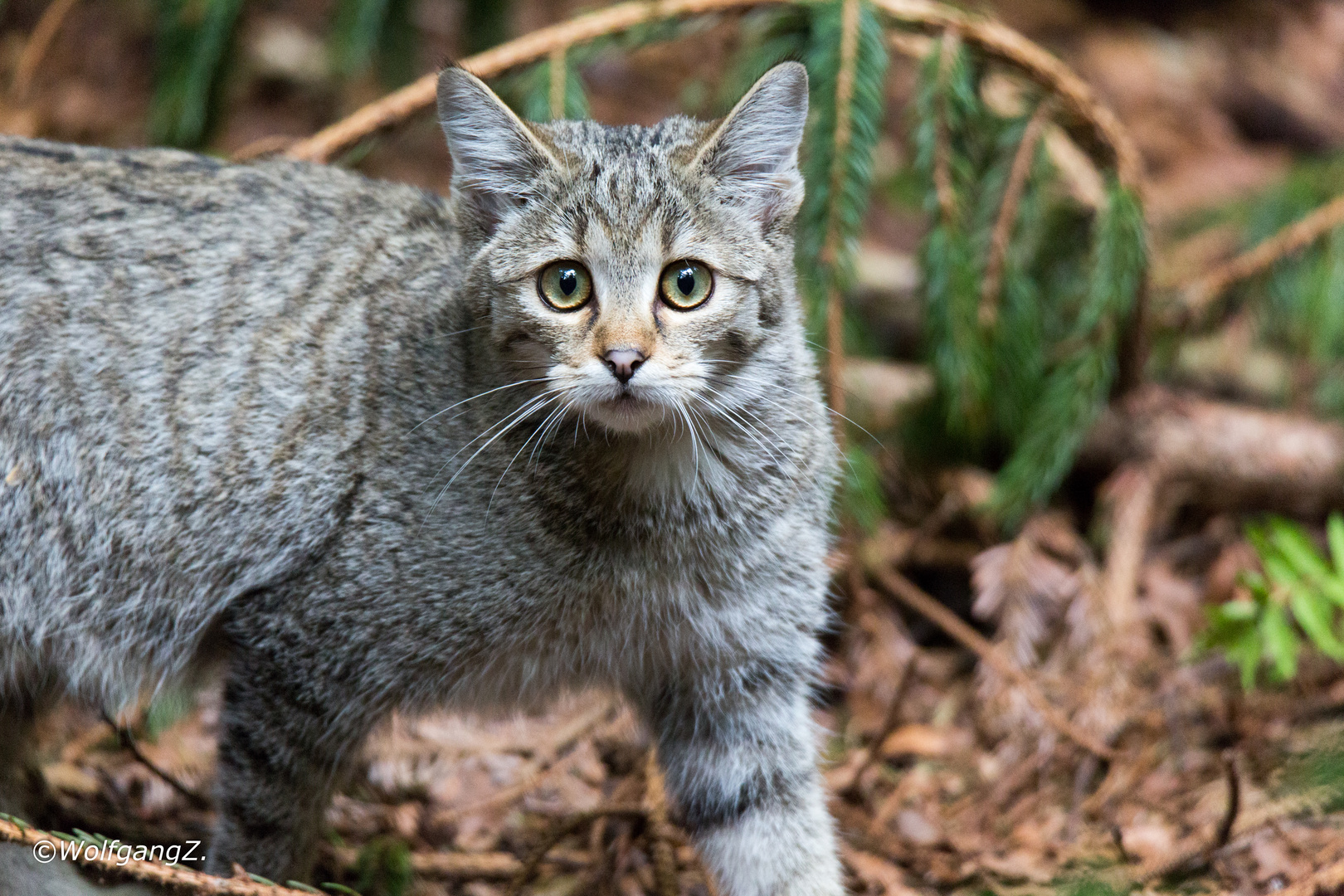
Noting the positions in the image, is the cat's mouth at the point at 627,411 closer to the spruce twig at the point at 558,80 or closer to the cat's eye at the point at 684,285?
the cat's eye at the point at 684,285

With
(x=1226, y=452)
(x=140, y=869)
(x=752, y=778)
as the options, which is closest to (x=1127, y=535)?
(x=1226, y=452)

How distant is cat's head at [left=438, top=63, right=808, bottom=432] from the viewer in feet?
10.2

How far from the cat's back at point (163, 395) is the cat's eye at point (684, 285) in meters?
0.83

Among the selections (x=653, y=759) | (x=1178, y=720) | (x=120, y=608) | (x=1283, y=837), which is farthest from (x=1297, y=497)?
(x=120, y=608)

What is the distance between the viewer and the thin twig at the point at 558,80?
4371mm

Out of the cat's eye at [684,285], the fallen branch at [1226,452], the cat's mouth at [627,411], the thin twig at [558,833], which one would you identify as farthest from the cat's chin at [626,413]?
the fallen branch at [1226,452]

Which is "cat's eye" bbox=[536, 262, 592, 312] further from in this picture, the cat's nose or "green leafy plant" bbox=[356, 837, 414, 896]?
"green leafy plant" bbox=[356, 837, 414, 896]

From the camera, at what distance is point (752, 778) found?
12.2 ft

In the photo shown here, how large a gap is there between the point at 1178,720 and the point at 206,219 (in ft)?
13.0

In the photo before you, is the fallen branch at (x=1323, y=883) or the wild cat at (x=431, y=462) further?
the wild cat at (x=431, y=462)


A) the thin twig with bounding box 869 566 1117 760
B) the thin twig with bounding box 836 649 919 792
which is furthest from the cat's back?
the thin twig with bounding box 869 566 1117 760

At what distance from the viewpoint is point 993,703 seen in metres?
4.79

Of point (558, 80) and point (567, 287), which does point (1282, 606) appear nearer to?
point (567, 287)

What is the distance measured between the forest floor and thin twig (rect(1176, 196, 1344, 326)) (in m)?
0.46
